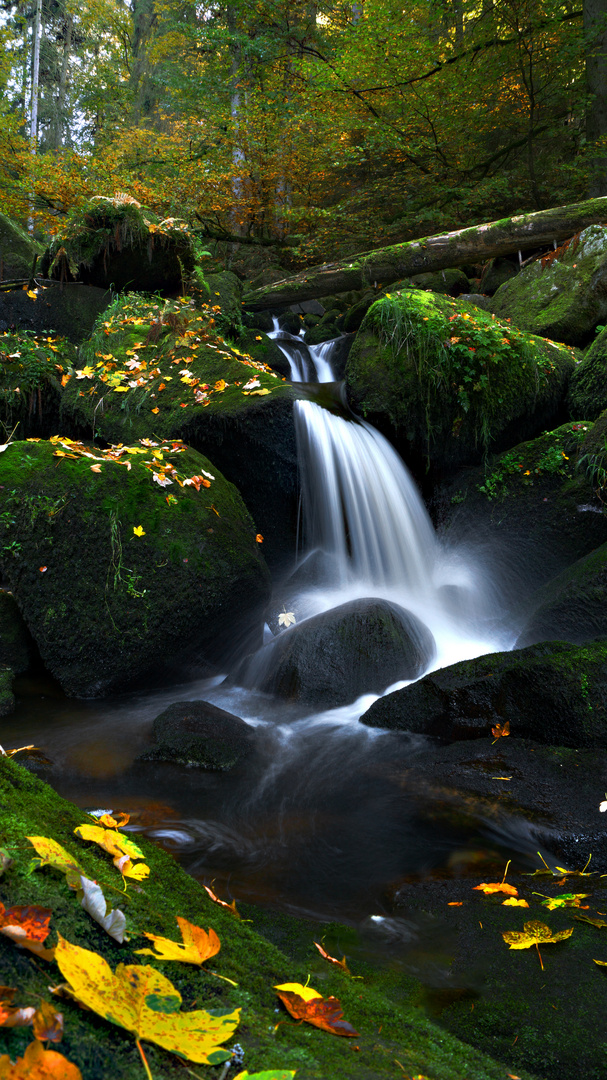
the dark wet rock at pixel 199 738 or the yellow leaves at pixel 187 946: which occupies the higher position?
the yellow leaves at pixel 187 946

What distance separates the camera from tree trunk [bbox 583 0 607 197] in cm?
1118

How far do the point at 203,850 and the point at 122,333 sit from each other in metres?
6.68

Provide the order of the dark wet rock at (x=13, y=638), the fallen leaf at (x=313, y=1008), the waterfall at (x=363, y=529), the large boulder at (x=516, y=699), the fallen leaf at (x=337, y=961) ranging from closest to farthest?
1. the fallen leaf at (x=313, y=1008)
2. the fallen leaf at (x=337, y=961)
3. the large boulder at (x=516, y=699)
4. the dark wet rock at (x=13, y=638)
5. the waterfall at (x=363, y=529)

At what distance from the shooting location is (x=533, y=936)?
2201 mm

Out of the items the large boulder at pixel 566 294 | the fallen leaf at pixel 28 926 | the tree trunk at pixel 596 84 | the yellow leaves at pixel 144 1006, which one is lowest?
the yellow leaves at pixel 144 1006

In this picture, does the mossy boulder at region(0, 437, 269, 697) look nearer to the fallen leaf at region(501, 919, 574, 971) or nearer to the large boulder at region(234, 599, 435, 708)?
the large boulder at region(234, 599, 435, 708)

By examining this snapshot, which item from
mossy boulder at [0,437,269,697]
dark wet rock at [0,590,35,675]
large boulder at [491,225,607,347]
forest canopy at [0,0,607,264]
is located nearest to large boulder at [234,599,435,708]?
mossy boulder at [0,437,269,697]

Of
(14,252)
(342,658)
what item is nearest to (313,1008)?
(342,658)

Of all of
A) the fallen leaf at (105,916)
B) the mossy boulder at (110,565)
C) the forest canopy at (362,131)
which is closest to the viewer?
the fallen leaf at (105,916)

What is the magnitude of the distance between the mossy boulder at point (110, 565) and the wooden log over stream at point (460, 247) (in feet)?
23.5

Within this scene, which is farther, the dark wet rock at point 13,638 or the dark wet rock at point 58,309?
the dark wet rock at point 58,309

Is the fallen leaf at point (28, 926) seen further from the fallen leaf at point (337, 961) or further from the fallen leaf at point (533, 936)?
the fallen leaf at point (533, 936)

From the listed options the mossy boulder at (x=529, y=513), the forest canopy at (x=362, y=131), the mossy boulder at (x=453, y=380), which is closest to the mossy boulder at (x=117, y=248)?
the mossy boulder at (x=453, y=380)

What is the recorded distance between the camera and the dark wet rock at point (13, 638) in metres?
5.17
